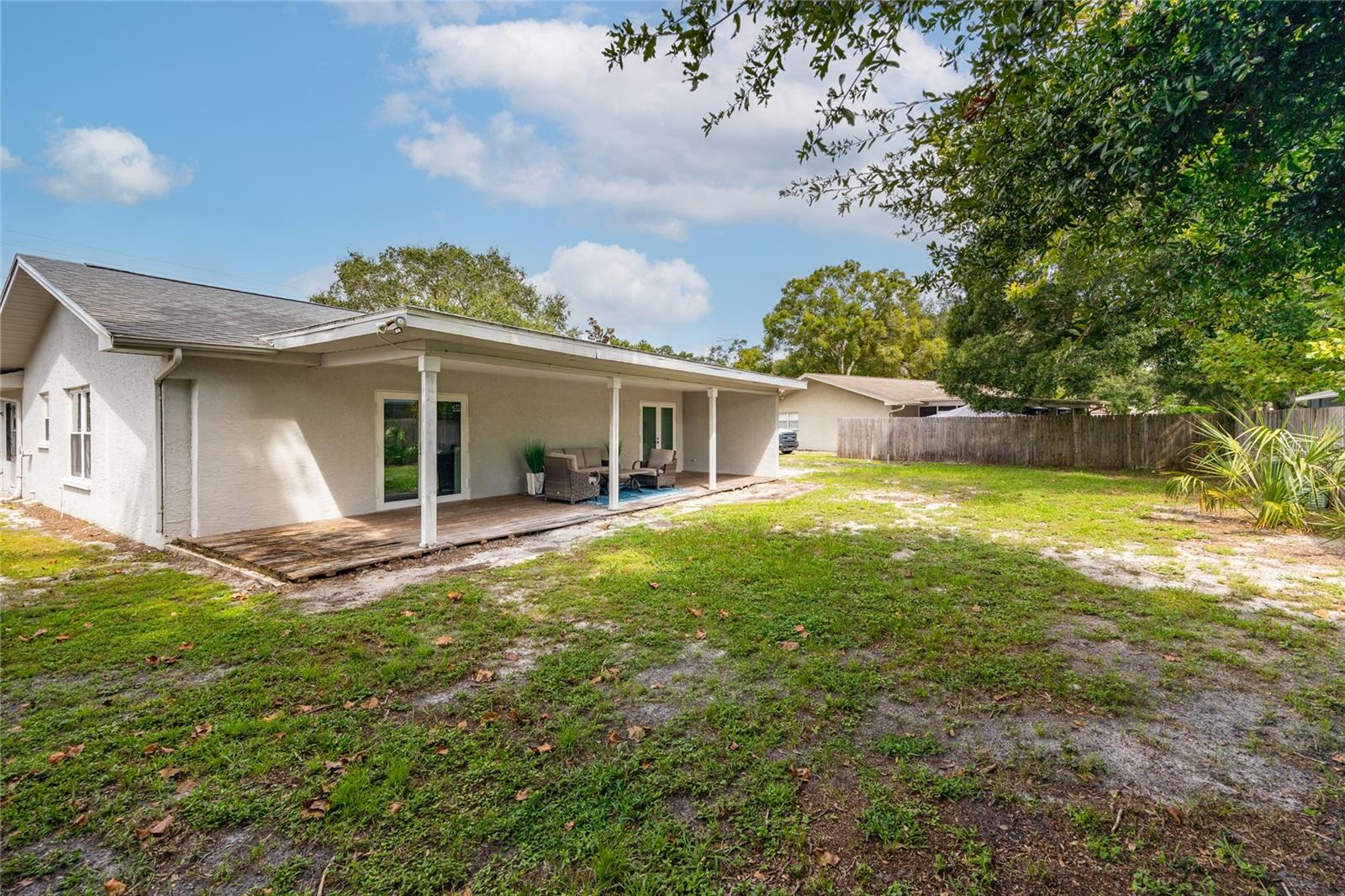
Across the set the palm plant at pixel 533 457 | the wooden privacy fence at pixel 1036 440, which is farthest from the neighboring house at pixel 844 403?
the palm plant at pixel 533 457

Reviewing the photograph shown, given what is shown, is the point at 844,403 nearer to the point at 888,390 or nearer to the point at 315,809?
the point at 888,390

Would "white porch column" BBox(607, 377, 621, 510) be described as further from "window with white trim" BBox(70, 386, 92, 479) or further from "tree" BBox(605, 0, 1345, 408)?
"window with white trim" BBox(70, 386, 92, 479)

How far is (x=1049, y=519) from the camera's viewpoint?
924 centimetres

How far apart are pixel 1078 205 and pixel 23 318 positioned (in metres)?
14.3

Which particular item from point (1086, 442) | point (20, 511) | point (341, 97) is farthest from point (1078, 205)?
point (1086, 442)

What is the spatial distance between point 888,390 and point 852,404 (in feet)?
5.88

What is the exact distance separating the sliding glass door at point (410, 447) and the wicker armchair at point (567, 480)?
154cm

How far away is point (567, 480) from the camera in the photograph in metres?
10.5

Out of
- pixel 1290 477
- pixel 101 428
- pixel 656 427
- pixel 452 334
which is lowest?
pixel 1290 477

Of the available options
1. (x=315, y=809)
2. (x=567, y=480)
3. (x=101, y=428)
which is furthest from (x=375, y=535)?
(x=315, y=809)

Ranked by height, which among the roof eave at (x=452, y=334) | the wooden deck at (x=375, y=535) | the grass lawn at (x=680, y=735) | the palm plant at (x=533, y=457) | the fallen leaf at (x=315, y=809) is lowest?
the fallen leaf at (x=315, y=809)

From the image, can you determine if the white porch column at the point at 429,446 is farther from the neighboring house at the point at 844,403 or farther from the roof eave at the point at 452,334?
the neighboring house at the point at 844,403

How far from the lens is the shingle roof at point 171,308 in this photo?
6789mm

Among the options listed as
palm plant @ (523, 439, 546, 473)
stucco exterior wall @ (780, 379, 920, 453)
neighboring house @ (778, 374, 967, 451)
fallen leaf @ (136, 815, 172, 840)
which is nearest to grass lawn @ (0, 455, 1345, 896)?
fallen leaf @ (136, 815, 172, 840)
